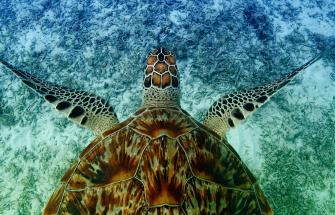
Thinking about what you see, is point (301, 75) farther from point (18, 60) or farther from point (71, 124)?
point (18, 60)

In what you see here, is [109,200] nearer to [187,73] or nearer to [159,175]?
[159,175]

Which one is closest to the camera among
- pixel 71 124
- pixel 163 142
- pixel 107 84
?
pixel 163 142

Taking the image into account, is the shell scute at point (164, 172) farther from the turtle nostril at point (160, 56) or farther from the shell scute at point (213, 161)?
the turtle nostril at point (160, 56)

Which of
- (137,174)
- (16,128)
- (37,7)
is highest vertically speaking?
(137,174)

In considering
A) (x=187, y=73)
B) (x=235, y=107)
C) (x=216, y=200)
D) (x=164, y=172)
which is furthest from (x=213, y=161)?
(x=187, y=73)

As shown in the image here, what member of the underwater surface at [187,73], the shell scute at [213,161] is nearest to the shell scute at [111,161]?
the shell scute at [213,161]

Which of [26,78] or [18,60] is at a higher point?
[26,78]

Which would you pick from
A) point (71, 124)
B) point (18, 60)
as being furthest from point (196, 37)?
point (18, 60)

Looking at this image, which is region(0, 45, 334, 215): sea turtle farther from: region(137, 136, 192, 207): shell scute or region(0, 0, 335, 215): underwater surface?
region(0, 0, 335, 215): underwater surface
